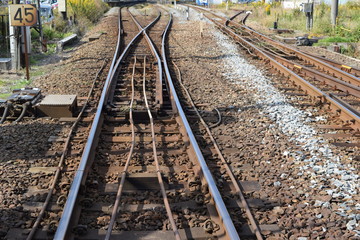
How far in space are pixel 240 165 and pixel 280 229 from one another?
1511mm

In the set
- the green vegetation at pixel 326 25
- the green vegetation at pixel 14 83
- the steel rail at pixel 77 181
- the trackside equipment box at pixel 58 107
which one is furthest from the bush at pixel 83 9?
the steel rail at pixel 77 181

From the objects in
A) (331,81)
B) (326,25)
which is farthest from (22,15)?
(326,25)

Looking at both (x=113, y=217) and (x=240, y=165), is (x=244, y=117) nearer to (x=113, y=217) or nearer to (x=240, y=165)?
(x=240, y=165)

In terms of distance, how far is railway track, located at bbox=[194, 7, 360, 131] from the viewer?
7469 millimetres

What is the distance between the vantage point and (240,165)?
17.8ft

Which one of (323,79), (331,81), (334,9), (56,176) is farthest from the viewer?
(334,9)

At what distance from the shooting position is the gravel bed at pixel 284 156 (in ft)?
13.6

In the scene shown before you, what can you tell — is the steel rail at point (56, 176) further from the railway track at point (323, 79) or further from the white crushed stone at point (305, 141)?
the railway track at point (323, 79)

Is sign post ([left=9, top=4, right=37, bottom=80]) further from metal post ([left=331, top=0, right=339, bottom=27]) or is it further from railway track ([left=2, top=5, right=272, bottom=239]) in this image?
metal post ([left=331, top=0, right=339, bottom=27])

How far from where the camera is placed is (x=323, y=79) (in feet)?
33.1

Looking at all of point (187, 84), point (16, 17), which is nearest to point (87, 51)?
point (16, 17)

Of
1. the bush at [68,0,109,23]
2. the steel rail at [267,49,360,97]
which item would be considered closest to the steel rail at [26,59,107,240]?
the steel rail at [267,49,360,97]

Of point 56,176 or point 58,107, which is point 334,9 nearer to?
point 58,107

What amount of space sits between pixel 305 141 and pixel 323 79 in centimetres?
431
